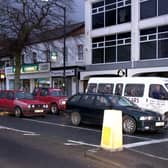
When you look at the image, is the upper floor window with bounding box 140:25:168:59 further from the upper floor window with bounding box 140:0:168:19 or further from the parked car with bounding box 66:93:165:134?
the parked car with bounding box 66:93:165:134

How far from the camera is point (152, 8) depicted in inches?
1208

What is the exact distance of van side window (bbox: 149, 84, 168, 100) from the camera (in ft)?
62.3

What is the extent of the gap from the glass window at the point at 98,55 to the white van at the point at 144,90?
14226 millimetres

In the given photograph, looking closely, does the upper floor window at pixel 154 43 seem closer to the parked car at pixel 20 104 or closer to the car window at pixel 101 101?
the parked car at pixel 20 104

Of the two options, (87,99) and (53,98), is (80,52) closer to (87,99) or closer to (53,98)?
(53,98)

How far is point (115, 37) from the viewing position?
34031 mm

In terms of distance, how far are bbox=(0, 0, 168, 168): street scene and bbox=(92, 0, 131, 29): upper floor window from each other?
0.27ft

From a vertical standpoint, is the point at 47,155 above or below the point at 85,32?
below

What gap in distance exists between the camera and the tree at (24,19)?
32.2m

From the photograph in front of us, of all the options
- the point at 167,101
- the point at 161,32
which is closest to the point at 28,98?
the point at 167,101

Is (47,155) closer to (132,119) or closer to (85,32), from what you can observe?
(132,119)

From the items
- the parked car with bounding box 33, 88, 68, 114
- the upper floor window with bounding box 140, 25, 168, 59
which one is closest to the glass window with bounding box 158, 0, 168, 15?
the upper floor window with bounding box 140, 25, 168, 59

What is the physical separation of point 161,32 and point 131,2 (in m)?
4.05

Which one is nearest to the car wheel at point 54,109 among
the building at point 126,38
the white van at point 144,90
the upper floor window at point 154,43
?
the white van at point 144,90
